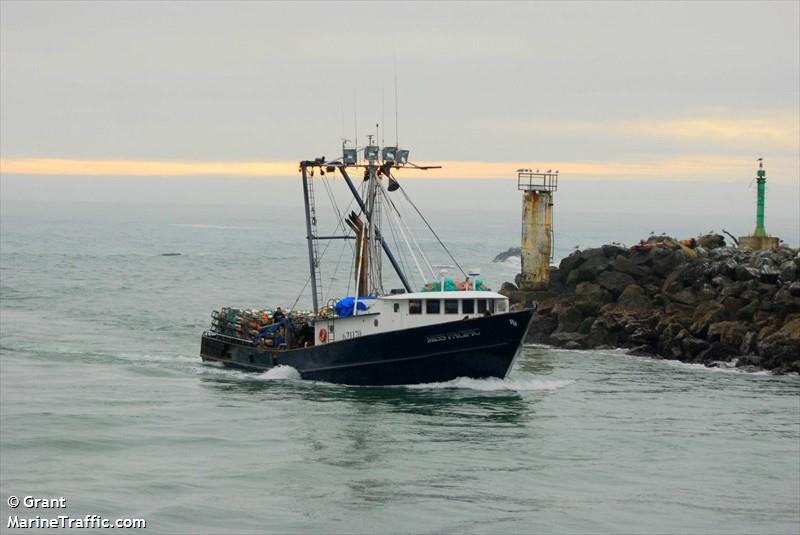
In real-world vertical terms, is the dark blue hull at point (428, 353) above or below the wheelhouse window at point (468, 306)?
below

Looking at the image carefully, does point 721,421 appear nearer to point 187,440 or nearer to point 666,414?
point 666,414

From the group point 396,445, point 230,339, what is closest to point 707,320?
point 230,339

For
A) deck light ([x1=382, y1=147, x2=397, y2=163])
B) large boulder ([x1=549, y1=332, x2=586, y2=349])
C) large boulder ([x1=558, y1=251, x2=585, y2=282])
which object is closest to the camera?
deck light ([x1=382, y1=147, x2=397, y2=163])

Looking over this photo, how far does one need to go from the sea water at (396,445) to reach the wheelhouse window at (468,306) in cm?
244

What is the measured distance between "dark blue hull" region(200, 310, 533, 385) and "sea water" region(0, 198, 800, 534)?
0.54m

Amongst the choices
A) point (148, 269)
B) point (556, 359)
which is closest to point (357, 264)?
point (556, 359)

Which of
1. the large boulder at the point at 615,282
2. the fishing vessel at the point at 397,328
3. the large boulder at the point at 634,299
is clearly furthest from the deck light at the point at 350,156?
the large boulder at the point at 615,282

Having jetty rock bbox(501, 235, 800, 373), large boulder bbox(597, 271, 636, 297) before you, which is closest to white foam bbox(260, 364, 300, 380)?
jetty rock bbox(501, 235, 800, 373)

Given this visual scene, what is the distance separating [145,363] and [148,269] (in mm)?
60058

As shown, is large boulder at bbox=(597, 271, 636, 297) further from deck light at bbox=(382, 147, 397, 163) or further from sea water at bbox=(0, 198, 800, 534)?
deck light at bbox=(382, 147, 397, 163)

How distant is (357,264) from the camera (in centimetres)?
4678

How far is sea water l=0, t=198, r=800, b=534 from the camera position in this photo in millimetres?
27672

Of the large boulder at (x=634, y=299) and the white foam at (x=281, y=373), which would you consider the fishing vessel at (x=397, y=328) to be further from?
the large boulder at (x=634, y=299)

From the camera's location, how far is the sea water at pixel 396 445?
27672 mm
